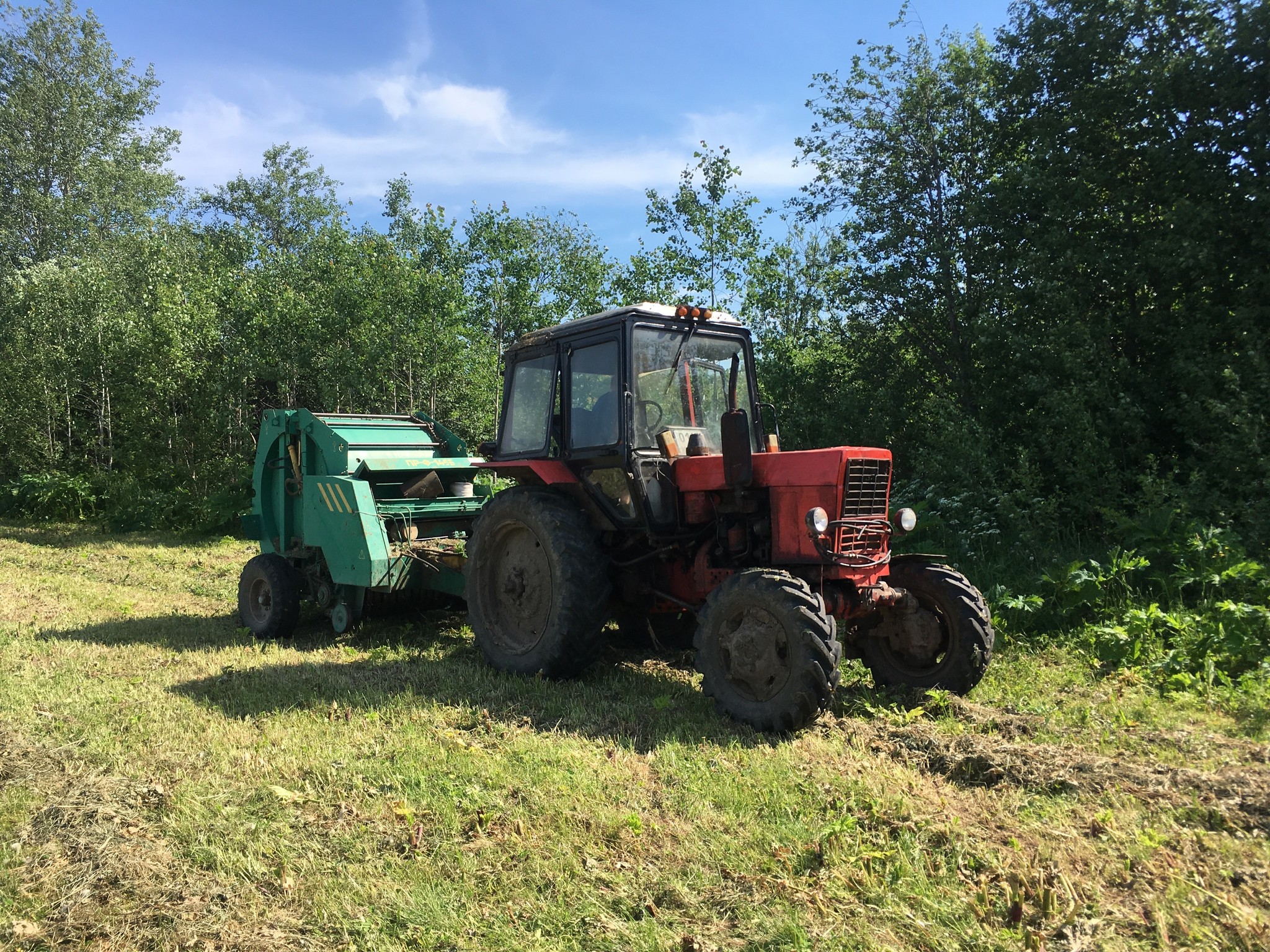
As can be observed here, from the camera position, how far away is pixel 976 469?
381 inches

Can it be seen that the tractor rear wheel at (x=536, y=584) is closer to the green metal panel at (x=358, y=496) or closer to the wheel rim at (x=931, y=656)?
the green metal panel at (x=358, y=496)

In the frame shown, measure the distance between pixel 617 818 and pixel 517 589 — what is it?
283cm

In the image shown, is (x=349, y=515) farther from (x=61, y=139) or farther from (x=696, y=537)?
(x=61, y=139)

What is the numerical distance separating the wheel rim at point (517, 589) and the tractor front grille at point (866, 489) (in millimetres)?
2105

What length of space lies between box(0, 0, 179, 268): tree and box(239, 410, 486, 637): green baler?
24.1 meters

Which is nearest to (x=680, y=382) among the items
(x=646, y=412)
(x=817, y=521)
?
(x=646, y=412)

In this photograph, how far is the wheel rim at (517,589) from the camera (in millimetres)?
6230

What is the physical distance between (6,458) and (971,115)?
2276 cm

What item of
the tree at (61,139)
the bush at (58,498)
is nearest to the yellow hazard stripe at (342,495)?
the bush at (58,498)

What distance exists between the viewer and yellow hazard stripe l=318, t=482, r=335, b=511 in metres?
7.88

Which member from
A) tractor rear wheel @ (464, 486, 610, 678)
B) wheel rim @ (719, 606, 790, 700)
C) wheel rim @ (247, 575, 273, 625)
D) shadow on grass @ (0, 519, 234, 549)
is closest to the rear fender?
tractor rear wheel @ (464, 486, 610, 678)

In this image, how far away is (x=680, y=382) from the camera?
616 centimetres

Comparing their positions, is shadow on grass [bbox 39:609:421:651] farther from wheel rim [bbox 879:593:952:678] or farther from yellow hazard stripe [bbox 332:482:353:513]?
wheel rim [bbox 879:593:952:678]

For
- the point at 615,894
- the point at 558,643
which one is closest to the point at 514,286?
the point at 558,643
